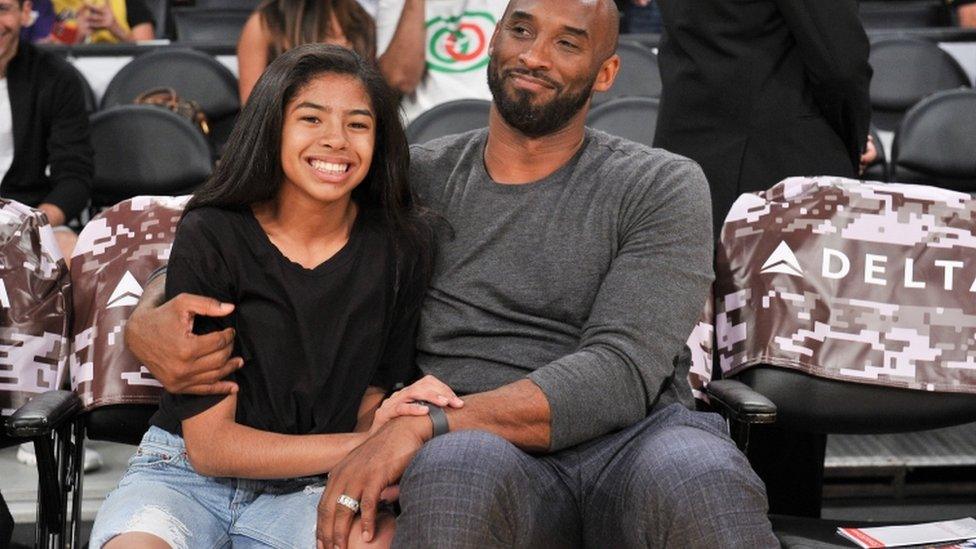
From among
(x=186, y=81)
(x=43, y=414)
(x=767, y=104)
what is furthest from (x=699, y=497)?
(x=186, y=81)

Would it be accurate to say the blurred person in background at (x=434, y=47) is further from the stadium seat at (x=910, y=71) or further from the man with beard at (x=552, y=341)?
the man with beard at (x=552, y=341)

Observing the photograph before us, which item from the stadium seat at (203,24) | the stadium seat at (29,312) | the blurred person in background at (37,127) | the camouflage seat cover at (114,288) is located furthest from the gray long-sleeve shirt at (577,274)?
the stadium seat at (203,24)

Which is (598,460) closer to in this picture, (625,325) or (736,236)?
(625,325)

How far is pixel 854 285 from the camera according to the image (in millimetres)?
2873

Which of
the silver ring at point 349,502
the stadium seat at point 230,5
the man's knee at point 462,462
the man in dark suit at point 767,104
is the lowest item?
the stadium seat at point 230,5

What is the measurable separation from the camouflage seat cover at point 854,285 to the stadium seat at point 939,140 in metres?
1.95

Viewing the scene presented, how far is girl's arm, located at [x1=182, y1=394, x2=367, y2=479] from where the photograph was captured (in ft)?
7.56

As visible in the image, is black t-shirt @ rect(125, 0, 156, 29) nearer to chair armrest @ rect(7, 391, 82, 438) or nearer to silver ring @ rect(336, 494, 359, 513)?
chair armrest @ rect(7, 391, 82, 438)

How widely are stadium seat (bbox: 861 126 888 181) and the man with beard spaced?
105 inches

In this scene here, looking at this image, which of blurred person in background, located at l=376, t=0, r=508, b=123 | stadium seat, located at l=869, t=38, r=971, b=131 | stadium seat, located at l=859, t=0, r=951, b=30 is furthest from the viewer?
stadium seat, located at l=859, t=0, r=951, b=30

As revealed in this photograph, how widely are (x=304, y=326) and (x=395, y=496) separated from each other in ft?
1.24

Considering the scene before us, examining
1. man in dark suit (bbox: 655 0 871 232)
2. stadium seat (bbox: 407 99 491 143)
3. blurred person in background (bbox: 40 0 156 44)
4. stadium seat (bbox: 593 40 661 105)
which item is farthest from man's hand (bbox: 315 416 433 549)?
blurred person in background (bbox: 40 0 156 44)

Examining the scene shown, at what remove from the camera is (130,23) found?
250 inches

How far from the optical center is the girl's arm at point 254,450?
230cm
